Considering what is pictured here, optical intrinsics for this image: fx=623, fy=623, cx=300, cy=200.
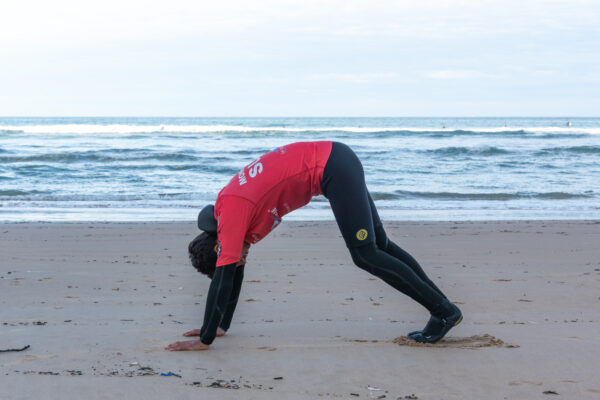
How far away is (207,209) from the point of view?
3.31m

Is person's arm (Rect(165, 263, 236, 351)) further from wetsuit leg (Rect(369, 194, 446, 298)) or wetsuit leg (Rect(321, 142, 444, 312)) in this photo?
wetsuit leg (Rect(369, 194, 446, 298))

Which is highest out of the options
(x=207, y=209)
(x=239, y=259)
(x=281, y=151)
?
(x=281, y=151)

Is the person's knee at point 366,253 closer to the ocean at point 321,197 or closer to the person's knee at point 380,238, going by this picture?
the person's knee at point 380,238

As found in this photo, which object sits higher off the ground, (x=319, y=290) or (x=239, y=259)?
(x=239, y=259)

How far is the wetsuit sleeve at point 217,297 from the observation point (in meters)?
3.13

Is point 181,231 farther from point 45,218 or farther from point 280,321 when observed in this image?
point 280,321

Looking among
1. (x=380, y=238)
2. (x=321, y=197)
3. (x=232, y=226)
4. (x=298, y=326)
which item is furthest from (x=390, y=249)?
(x=321, y=197)

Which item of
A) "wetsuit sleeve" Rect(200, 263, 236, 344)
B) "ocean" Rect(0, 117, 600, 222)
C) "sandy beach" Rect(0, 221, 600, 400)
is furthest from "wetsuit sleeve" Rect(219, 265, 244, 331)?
"ocean" Rect(0, 117, 600, 222)

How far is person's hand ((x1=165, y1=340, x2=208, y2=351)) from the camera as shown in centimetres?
333

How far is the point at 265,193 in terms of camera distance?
3.11 m

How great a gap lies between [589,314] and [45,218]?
837 cm

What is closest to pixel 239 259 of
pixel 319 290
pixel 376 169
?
pixel 319 290

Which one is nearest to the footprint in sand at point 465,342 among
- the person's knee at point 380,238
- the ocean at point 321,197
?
the person's knee at point 380,238

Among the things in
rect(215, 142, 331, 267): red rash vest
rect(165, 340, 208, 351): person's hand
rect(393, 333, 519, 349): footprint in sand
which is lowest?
rect(165, 340, 208, 351): person's hand
